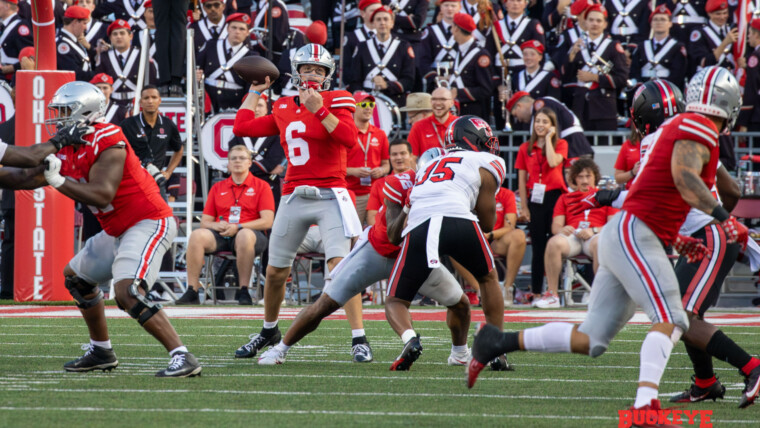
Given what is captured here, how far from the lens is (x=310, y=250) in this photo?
1237 centimetres

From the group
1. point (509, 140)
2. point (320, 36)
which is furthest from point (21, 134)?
point (509, 140)

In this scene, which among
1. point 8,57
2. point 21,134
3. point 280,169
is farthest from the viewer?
point 8,57

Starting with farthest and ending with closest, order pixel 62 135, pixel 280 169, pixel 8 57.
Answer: pixel 8 57 → pixel 280 169 → pixel 62 135

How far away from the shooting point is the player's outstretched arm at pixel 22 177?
6258 mm

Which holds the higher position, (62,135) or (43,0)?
(43,0)

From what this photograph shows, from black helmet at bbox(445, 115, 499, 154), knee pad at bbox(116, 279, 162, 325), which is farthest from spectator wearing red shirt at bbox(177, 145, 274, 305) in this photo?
knee pad at bbox(116, 279, 162, 325)

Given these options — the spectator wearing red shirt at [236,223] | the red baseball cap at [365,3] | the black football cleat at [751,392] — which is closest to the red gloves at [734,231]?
the black football cleat at [751,392]

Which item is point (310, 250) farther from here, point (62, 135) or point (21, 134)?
point (62, 135)

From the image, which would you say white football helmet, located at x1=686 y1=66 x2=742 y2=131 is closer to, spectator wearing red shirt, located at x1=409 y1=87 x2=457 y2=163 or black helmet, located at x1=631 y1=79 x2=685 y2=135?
black helmet, located at x1=631 y1=79 x2=685 y2=135

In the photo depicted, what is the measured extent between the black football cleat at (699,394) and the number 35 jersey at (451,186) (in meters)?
1.63

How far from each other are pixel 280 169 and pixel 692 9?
621 centimetres

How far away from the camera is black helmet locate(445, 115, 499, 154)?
270 inches

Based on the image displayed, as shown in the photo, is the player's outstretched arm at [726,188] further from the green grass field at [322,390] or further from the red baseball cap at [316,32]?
the red baseball cap at [316,32]

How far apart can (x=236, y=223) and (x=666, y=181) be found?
8256mm
